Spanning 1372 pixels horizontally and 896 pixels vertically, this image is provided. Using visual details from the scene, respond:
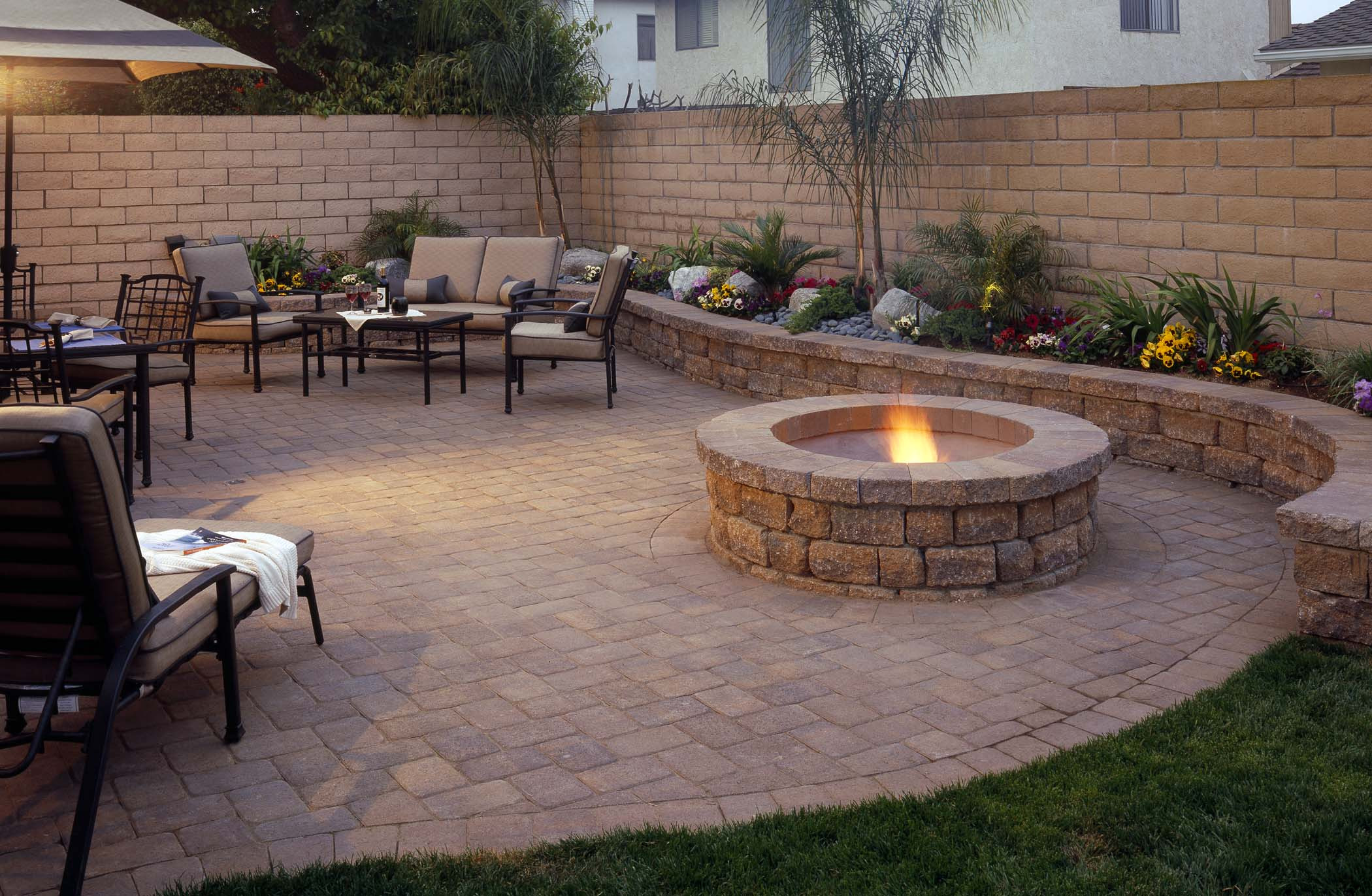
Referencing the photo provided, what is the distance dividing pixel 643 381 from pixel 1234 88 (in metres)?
4.80

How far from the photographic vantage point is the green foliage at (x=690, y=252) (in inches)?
460

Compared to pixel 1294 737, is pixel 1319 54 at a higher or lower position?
higher

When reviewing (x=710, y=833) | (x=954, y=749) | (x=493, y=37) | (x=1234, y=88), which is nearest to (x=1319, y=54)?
(x=1234, y=88)

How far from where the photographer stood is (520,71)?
12883 mm

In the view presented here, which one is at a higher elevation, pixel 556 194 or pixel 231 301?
pixel 556 194

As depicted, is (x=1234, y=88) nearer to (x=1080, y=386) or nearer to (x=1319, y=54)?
(x=1080, y=386)

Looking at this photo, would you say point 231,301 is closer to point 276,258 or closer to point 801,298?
point 276,258

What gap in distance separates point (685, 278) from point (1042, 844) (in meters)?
8.61

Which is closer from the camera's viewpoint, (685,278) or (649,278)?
(685,278)

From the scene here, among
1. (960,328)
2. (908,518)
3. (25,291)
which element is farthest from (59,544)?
(25,291)

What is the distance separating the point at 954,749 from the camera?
3742 mm

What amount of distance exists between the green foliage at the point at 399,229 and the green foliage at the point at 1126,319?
297 inches

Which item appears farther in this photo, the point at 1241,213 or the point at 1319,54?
the point at 1319,54

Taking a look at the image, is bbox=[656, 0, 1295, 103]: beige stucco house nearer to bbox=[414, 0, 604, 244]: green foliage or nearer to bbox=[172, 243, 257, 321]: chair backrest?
bbox=[414, 0, 604, 244]: green foliage
